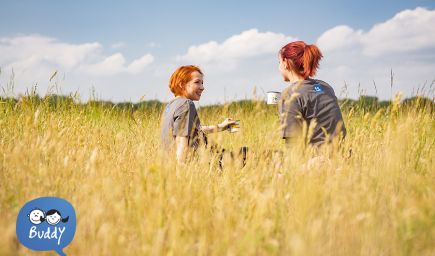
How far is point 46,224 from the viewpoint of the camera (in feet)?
6.23

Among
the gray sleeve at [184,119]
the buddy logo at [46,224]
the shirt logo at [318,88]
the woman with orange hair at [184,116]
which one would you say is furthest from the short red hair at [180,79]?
the buddy logo at [46,224]

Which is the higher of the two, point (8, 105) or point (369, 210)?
point (8, 105)

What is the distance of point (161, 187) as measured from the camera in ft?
6.14

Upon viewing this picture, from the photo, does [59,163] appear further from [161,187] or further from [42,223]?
[161,187]

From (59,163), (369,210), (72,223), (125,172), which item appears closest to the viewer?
(72,223)

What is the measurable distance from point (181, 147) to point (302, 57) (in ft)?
3.96

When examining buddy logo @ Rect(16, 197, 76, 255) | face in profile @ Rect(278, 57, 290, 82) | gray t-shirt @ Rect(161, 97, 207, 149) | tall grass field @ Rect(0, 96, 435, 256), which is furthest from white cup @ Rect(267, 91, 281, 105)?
buddy logo @ Rect(16, 197, 76, 255)

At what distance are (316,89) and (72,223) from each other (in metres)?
2.07

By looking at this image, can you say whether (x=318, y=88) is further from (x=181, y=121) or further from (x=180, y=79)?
(x=180, y=79)

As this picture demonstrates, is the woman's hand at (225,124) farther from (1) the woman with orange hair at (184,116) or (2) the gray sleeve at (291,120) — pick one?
(2) the gray sleeve at (291,120)

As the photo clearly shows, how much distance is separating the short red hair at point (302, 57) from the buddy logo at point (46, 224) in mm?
2059

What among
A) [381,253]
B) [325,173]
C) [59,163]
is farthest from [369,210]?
[59,163]

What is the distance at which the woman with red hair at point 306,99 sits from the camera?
3.01 meters

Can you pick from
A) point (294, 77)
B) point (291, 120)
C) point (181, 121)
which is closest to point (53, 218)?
point (181, 121)
